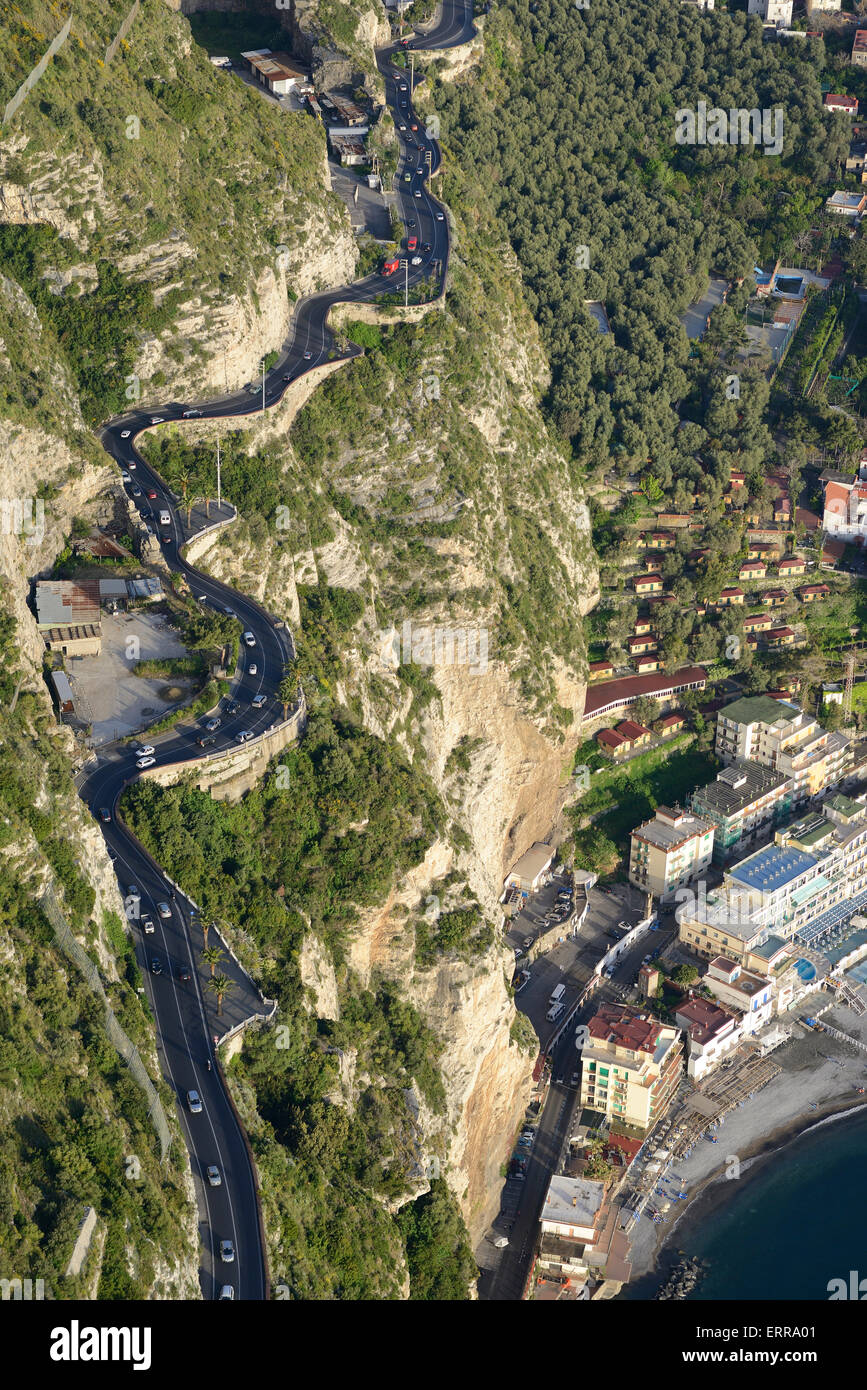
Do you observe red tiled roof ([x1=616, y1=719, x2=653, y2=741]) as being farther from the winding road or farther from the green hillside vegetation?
the green hillside vegetation

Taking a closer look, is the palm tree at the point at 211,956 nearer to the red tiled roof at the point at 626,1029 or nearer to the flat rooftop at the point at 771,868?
the red tiled roof at the point at 626,1029

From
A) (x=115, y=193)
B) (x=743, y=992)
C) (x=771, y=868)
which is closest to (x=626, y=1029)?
(x=743, y=992)


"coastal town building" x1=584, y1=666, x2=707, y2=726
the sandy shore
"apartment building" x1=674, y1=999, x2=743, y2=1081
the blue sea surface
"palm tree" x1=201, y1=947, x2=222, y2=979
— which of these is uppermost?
"palm tree" x1=201, y1=947, x2=222, y2=979

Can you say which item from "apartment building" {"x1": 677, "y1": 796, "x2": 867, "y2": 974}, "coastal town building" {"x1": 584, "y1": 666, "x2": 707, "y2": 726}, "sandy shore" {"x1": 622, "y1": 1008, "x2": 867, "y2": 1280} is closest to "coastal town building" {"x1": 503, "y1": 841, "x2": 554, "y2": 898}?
"apartment building" {"x1": 677, "y1": 796, "x2": 867, "y2": 974}

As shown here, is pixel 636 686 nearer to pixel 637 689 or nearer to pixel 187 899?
pixel 637 689

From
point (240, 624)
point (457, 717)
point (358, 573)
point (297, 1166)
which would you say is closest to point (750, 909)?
point (457, 717)
